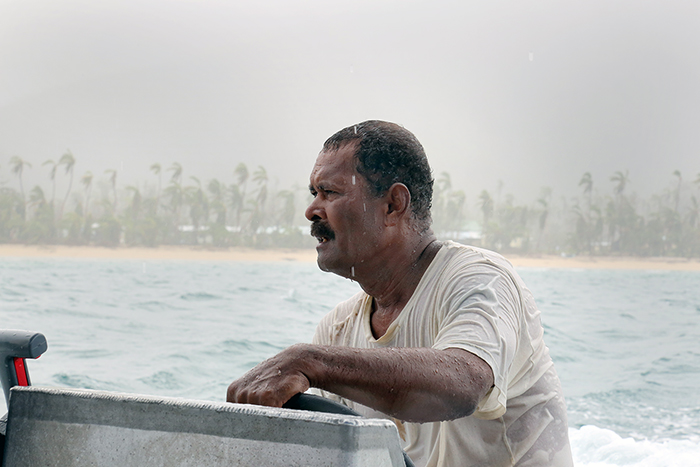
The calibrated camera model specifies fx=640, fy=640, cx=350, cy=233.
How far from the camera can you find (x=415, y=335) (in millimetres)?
1083

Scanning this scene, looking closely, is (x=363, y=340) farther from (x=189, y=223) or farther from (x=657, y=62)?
(x=657, y=62)

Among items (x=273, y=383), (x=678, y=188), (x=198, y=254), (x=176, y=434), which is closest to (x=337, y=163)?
(x=273, y=383)

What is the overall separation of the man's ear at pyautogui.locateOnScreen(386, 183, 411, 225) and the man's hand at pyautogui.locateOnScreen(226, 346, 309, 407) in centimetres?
51

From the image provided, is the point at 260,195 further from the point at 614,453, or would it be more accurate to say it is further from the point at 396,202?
the point at 396,202

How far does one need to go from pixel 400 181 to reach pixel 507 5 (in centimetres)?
1417

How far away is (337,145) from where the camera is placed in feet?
3.90

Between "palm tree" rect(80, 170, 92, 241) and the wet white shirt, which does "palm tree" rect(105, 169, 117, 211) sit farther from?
the wet white shirt

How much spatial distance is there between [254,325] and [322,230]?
417 inches

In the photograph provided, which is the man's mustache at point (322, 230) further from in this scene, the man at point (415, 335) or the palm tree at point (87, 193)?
the palm tree at point (87, 193)

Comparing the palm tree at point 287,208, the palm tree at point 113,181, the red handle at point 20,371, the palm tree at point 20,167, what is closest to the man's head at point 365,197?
the red handle at point 20,371

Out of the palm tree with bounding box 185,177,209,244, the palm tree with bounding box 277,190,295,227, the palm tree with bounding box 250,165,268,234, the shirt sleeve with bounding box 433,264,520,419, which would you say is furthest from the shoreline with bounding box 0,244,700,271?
the shirt sleeve with bounding box 433,264,520,419

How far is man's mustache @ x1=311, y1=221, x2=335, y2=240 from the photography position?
118 centimetres

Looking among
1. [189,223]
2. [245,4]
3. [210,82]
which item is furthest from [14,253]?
[245,4]

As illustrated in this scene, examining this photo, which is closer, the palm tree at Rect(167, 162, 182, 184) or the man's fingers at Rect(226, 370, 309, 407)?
the man's fingers at Rect(226, 370, 309, 407)
